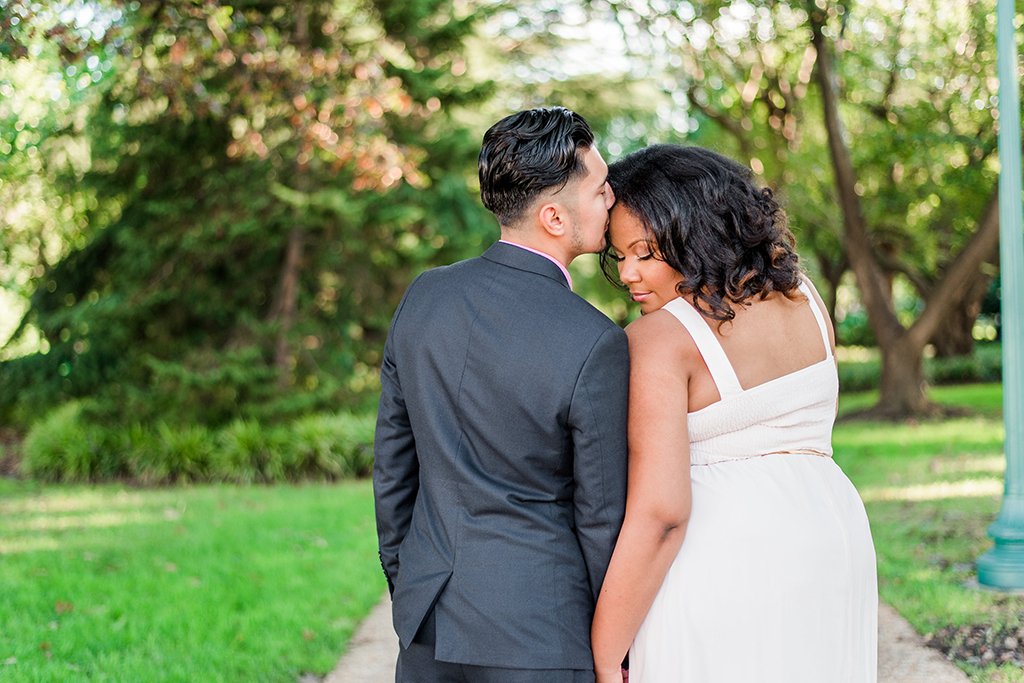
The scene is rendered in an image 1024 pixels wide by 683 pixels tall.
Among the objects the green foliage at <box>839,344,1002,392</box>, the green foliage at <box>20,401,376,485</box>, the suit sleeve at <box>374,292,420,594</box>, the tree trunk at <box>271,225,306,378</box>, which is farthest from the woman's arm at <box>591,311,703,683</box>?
the green foliage at <box>839,344,1002,392</box>

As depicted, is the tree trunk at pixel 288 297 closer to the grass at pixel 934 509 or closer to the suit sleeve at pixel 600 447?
the grass at pixel 934 509

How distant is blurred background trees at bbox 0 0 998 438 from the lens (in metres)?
9.54

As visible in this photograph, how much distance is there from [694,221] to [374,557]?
5123 millimetres

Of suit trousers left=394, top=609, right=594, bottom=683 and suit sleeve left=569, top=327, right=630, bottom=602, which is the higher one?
suit sleeve left=569, top=327, right=630, bottom=602

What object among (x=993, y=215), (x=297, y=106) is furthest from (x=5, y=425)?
(x=993, y=215)

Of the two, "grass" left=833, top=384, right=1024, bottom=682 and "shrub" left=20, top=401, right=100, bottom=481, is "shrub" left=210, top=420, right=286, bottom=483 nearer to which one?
"shrub" left=20, top=401, right=100, bottom=481

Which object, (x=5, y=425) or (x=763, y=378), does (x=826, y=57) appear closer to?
(x=763, y=378)

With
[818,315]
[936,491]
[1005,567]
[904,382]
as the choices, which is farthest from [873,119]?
[818,315]

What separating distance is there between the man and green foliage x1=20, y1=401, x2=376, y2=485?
8537mm

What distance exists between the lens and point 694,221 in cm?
204

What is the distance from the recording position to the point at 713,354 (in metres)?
1.90

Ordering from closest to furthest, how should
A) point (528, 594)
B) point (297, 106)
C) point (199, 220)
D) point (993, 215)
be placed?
point (528, 594)
point (297, 106)
point (199, 220)
point (993, 215)

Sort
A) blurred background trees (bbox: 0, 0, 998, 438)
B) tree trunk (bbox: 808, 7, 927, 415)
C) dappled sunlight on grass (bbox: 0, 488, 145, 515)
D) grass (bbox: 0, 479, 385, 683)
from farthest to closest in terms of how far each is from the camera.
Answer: tree trunk (bbox: 808, 7, 927, 415) < blurred background trees (bbox: 0, 0, 998, 438) < dappled sunlight on grass (bbox: 0, 488, 145, 515) < grass (bbox: 0, 479, 385, 683)

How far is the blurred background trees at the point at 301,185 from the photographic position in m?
9.54
